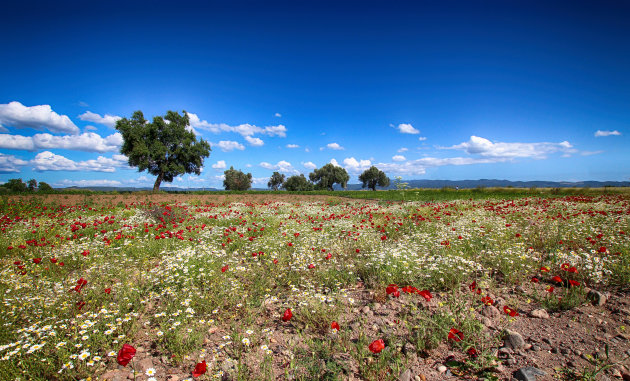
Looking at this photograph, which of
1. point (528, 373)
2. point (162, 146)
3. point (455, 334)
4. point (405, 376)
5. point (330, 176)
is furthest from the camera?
point (330, 176)

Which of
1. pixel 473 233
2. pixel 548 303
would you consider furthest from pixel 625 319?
pixel 473 233

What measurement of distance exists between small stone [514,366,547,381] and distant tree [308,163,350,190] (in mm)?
102534

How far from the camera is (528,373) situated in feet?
8.69

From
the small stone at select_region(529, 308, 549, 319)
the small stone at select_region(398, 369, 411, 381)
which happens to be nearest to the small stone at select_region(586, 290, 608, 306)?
the small stone at select_region(529, 308, 549, 319)

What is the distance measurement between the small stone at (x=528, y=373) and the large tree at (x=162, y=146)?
4466 centimetres

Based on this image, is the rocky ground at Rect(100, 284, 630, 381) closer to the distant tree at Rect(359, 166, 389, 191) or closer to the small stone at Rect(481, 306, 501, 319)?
the small stone at Rect(481, 306, 501, 319)

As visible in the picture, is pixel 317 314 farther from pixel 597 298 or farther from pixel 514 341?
pixel 597 298

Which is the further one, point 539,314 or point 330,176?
point 330,176

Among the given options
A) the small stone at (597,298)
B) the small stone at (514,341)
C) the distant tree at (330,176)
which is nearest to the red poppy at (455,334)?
the small stone at (514,341)

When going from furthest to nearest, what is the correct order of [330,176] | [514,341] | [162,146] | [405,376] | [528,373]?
[330,176]
[162,146]
[514,341]
[405,376]
[528,373]

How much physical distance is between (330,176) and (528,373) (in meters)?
104

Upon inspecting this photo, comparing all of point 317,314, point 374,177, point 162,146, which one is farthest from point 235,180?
point 317,314

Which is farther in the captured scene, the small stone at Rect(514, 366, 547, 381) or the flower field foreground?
the flower field foreground

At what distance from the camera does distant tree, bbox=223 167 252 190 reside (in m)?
102
